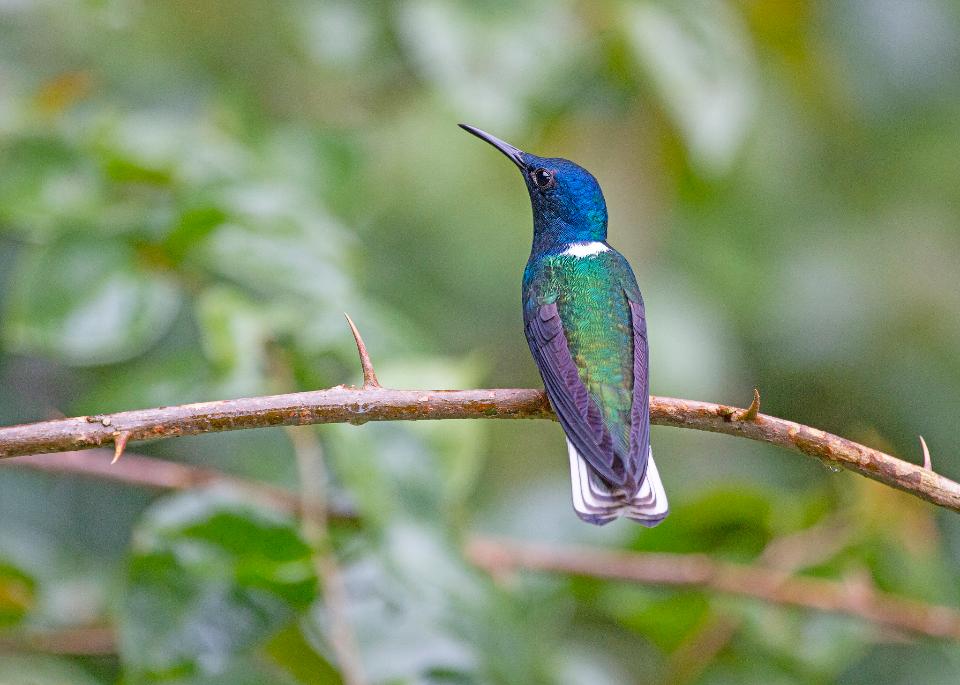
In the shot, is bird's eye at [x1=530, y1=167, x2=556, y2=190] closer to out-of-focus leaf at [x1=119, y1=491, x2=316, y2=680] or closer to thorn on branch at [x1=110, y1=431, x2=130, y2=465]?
out-of-focus leaf at [x1=119, y1=491, x2=316, y2=680]

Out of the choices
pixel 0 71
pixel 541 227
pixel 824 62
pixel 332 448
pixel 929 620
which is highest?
pixel 824 62

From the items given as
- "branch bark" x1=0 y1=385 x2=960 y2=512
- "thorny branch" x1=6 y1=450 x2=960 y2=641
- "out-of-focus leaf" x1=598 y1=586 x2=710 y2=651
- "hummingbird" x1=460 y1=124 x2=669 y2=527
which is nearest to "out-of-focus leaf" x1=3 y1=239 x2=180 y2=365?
"thorny branch" x1=6 y1=450 x2=960 y2=641

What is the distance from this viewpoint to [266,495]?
113 inches

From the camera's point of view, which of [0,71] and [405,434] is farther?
[0,71]

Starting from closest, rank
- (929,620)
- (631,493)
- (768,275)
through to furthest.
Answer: (631,493)
(929,620)
(768,275)

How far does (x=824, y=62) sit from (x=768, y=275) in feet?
3.26

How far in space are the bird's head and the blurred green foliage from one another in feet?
0.62

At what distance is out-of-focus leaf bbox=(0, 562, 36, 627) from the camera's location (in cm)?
254

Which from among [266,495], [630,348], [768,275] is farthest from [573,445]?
[768,275]

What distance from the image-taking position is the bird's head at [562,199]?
3438 millimetres

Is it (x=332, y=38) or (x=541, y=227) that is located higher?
(x=332, y=38)

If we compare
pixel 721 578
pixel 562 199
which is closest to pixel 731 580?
pixel 721 578

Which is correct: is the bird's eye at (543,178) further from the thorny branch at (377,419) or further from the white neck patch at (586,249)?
the thorny branch at (377,419)

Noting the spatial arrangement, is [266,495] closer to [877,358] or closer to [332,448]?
[332,448]
